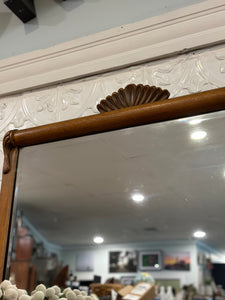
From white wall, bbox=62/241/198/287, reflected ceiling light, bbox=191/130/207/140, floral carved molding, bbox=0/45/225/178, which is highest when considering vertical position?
floral carved molding, bbox=0/45/225/178

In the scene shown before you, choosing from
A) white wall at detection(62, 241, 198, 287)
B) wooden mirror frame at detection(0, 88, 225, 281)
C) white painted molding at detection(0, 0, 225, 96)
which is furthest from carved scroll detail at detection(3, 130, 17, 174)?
white wall at detection(62, 241, 198, 287)

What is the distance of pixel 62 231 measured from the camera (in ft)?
3.18

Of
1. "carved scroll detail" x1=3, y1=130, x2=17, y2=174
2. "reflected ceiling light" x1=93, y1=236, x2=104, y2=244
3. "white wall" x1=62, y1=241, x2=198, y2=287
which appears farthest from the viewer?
"carved scroll detail" x1=3, y1=130, x2=17, y2=174

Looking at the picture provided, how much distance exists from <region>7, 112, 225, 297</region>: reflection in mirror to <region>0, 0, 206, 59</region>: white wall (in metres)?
0.34

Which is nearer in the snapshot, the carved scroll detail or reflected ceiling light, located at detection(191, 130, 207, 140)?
reflected ceiling light, located at detection(191, 130, 207, 140)

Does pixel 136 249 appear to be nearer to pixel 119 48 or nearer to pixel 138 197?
pixel 138 197

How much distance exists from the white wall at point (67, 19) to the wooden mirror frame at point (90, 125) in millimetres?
259

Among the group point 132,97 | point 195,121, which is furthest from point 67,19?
point 195,121

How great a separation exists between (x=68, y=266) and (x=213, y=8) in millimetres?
716

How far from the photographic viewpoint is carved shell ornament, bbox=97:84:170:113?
0.96 m

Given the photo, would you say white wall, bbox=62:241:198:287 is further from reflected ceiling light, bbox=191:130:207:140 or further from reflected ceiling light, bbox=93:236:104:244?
reflected ceiling light, bbox=191:130:207:140

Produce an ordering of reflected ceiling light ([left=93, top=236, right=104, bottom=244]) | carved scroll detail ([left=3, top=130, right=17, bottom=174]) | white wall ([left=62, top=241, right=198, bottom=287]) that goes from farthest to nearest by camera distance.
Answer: carved scroll detail ([left=3, top=130, right=17, bottom=174]), reflected ceiling light ([left=93, top=236, right=104, bottom=244]), white wall ([left=62, top=241, right=198, bottom=287])

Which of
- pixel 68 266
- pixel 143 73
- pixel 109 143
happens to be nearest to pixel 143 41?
pixel 143 73

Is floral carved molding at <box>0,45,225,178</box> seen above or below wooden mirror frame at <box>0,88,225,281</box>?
above
